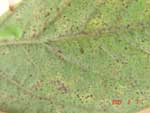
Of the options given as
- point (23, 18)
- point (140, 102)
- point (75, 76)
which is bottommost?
point (140, 102)

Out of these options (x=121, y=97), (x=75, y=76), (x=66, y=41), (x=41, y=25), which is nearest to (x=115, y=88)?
(x=121, y=97)

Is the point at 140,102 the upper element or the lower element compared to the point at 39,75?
lower

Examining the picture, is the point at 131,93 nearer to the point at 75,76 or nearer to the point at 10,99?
the point at 75,76

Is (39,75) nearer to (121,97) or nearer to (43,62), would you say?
(43,62)

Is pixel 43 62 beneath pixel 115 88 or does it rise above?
above

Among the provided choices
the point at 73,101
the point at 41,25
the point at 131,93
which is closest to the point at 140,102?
the point at 131,93

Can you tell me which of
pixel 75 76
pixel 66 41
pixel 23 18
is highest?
pixel 23 18
